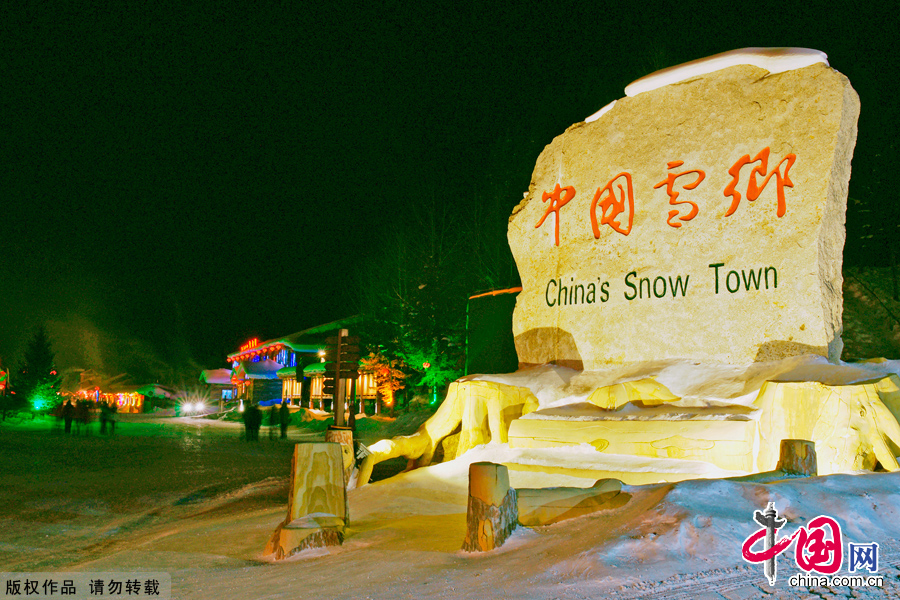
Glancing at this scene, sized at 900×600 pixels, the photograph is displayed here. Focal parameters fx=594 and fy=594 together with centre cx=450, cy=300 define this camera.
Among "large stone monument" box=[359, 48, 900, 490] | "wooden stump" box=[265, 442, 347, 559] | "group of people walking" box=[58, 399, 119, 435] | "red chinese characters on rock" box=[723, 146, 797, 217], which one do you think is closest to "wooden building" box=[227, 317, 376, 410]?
"group of people walking" box=[58, 399, 119, 435]

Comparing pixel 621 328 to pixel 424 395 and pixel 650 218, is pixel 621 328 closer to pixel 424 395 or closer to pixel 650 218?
pixel 650 218

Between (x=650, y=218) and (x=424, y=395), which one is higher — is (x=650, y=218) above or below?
above

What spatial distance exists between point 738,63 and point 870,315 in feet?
40.7

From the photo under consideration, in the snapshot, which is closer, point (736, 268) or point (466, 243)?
point (736, 268)

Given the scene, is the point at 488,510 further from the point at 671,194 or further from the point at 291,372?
the point at 291,372

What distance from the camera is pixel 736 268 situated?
774cm

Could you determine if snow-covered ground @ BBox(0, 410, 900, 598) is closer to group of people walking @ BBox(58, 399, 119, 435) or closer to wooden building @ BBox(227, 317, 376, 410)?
group of people walking @ BBox(58, 399, 119, 435)

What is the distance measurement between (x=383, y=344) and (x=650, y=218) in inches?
753

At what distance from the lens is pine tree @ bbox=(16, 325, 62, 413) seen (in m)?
43.6

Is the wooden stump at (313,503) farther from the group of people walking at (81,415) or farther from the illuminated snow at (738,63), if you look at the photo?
the group of people walking at (81,415)

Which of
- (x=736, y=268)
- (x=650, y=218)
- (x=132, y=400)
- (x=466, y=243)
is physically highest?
(x=466, y=243)

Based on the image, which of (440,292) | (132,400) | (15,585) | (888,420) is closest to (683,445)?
(888,420)

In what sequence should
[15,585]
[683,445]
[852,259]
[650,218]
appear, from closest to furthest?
[15,585] < [683,445] < [650,218] < [852,259]

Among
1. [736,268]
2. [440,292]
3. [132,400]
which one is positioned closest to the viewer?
[736,268]
